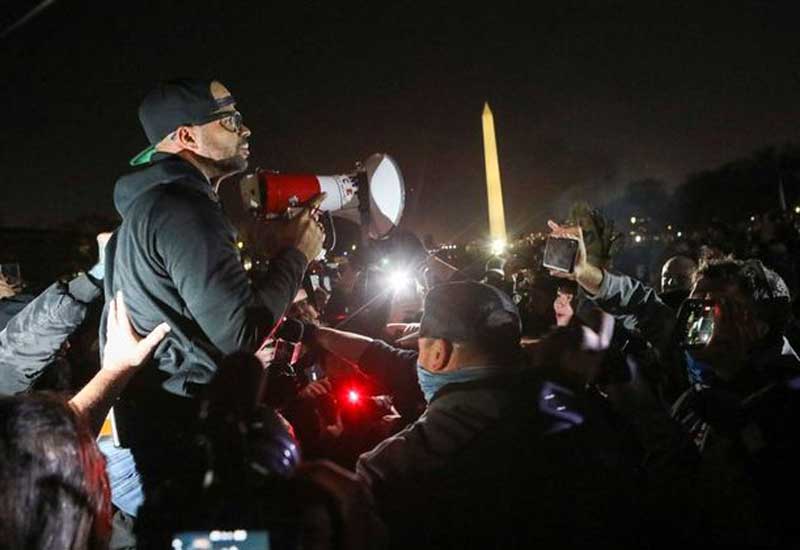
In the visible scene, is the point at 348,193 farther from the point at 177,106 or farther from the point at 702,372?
the point at 702,372

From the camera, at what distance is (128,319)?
7.98 ft

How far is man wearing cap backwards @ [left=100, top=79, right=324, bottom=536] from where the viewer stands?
2.33 m

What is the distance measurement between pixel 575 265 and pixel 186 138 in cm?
253

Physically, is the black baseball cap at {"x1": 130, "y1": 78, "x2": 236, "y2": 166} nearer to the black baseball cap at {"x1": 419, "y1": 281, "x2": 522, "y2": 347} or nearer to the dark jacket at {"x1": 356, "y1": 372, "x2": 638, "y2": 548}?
the black baseball cap at {"x1": 419, "y1": 281, "x2": 522, "y2": 347}

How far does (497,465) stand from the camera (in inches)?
81.8

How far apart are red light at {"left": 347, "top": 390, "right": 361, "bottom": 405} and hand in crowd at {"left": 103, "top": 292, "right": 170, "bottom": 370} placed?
320cm

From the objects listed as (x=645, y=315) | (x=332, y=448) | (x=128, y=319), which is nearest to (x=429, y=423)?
(x=128, y=319)

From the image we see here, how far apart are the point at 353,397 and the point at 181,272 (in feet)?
11.0

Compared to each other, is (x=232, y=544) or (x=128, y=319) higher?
(x=128, y=319)

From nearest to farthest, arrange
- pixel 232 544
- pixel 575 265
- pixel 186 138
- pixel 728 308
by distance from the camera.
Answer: pixel 232 544, pixel 186 138, pixel 728 308, pixel 575 265

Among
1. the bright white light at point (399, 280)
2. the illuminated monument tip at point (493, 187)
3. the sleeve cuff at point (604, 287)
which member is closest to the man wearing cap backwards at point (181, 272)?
the sleeve cuff at point (604, 287)

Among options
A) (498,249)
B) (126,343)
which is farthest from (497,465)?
(498,249)

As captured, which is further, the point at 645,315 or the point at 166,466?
the point at 645,315

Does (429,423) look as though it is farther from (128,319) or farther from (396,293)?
(396,293)
